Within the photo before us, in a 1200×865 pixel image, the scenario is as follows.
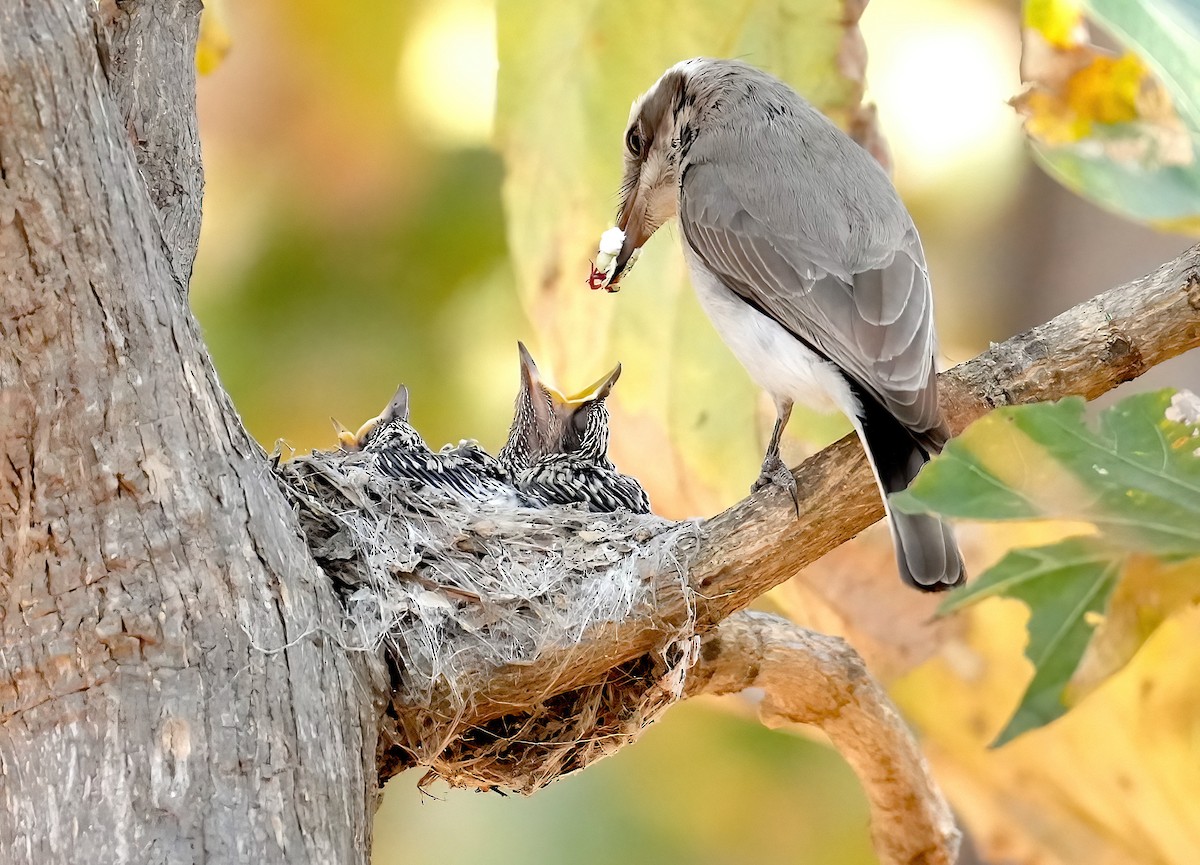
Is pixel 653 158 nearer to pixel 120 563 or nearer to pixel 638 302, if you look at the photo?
pixel 638 302

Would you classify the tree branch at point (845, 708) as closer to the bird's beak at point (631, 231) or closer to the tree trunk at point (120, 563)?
the bird's beak at point (631, 231)

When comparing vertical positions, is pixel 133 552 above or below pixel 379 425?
below

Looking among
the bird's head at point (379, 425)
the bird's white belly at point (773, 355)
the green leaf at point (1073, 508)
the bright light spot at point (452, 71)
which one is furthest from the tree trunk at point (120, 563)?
the bright light spot at point (452, 71)

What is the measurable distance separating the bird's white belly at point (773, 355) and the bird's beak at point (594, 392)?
817 millimetres

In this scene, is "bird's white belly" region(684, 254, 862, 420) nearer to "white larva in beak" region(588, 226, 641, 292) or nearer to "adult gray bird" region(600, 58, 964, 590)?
"adult gray bird" region(600, 58, 964, 590)

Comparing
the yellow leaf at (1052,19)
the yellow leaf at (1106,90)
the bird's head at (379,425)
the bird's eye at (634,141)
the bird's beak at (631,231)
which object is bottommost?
the yellow leaf at (1106,90)

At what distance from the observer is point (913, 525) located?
6.61ft

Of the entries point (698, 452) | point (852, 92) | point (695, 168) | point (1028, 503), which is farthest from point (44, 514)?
point (852, 92)

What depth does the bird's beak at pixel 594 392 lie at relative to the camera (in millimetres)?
3389

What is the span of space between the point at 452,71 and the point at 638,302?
1.71 meters

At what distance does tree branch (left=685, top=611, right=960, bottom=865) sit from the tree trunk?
3.18 feet

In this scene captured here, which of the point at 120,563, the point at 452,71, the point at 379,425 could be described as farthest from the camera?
the point at 452,71

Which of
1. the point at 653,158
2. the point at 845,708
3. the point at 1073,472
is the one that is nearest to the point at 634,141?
the point at 653,158

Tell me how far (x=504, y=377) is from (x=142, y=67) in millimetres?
2438
